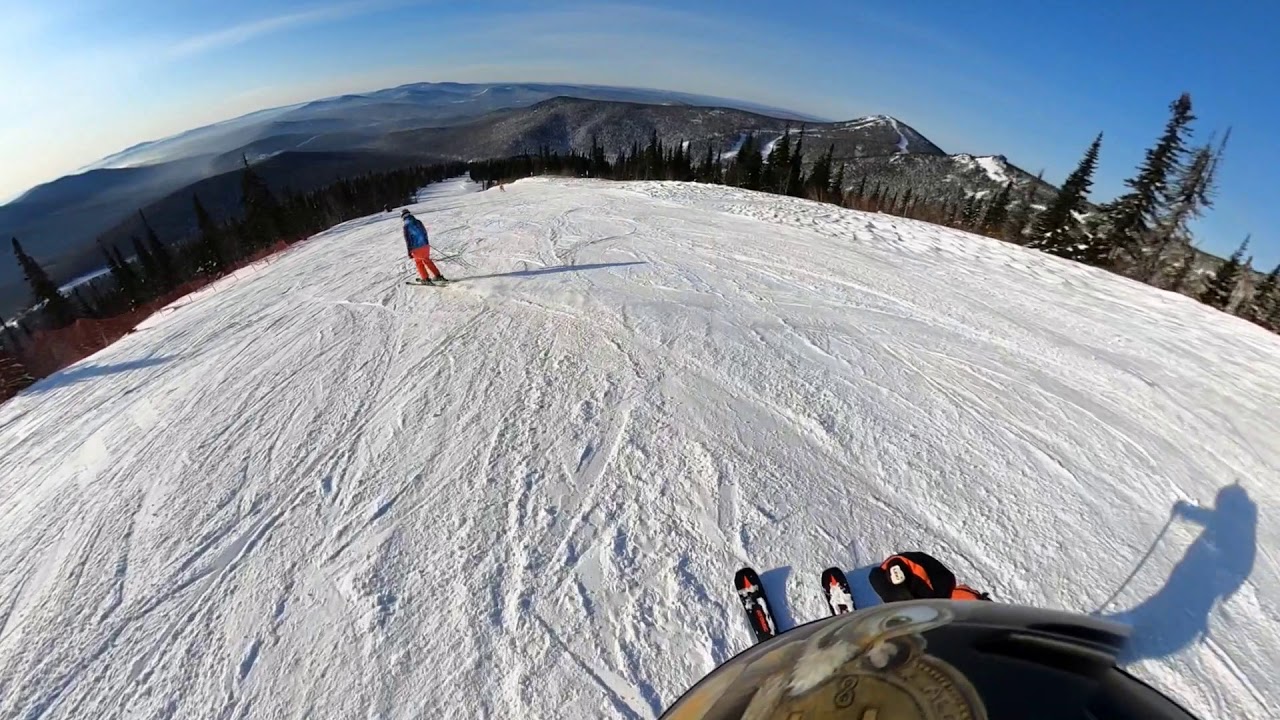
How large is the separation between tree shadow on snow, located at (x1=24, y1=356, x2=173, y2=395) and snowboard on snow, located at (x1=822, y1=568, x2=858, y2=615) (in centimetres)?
926

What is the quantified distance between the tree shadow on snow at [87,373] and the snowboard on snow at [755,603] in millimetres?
8711

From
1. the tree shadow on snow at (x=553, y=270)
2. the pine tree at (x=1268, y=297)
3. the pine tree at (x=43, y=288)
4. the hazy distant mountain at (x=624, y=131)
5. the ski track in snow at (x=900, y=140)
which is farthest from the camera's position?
the hazy distant mountain at (x=624, y=131)

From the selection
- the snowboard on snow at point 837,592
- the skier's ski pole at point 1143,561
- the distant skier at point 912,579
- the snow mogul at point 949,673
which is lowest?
the skier's ski pole at point 1143,561

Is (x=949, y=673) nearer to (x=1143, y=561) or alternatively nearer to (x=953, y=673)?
(x=953, y=673)

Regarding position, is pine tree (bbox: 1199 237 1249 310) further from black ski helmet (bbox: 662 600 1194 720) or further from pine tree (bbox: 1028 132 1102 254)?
black ski helmet (bbox: 662 600 1194 720)

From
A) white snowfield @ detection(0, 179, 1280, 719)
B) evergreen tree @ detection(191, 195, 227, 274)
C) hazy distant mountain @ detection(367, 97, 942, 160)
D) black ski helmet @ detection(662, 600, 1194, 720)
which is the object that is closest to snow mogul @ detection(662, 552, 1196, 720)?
black ski helmet @ detection(662, 600, 1194, 720)

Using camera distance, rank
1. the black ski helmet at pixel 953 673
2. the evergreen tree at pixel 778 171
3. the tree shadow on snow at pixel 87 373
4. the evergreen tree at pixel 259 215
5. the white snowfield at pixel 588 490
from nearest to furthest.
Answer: the black ski helmet at pixel 953 673
the white snowfield at pixel 588 490
the tree shadow on snow at pixel 87 373
the evergreen tree at pixel 259 215
the evergreen tree at pixel 778 171

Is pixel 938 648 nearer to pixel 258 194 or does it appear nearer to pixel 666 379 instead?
pixel 666 379

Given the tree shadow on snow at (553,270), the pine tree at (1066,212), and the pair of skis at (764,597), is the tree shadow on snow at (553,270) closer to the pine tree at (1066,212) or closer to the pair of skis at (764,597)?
the pair of skis at (764,597)

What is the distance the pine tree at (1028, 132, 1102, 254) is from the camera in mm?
27469

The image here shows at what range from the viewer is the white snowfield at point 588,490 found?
3271 mm

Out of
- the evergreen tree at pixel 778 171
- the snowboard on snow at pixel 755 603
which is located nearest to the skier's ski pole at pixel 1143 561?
the snowboard on snow at pixel 755 603

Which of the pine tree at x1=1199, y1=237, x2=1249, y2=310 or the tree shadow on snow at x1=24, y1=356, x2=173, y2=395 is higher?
the tree shadow on snow at x1=24, y1=356, x2=173, y2=395

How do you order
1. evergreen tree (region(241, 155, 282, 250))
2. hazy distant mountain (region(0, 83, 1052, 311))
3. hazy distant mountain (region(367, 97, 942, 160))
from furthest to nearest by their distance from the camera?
hazy distant mountain (region(367, 97, 942, 160)), hazy distant mountain (region(0, 83, 1052, 311)), evergreen tree (region(241, 155, 282, 250))
